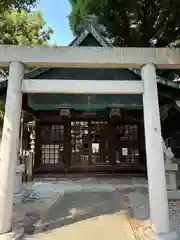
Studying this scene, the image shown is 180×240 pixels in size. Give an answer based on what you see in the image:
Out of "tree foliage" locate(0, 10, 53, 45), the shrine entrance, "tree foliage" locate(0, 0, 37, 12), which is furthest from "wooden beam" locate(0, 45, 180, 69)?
"tree foliage" locate(0, 10, 53, 45)

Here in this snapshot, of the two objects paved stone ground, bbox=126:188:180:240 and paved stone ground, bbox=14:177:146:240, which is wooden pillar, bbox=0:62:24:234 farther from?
paved stone ground, bbox=126:188:180:240

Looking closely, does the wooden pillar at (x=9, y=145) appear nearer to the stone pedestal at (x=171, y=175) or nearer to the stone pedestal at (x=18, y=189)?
the stone pedestal at (x=18, y=189)

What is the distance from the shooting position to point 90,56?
3.72 metres

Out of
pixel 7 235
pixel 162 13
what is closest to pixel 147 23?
pixel 162 13

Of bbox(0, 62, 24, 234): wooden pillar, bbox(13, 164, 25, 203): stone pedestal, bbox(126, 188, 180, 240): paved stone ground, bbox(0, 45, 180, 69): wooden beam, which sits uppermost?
bbox(0, 45, 180, 69): wooden beam

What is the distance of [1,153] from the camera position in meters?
3.37

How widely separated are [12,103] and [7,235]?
74.1 inches

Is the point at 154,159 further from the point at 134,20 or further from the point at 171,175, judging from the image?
the point at 134,20

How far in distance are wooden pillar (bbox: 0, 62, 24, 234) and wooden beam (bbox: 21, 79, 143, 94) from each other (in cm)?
18

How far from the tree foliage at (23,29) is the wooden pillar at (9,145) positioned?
246 inches

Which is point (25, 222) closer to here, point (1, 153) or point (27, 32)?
point (1, 153)

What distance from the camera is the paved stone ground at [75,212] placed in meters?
3.44

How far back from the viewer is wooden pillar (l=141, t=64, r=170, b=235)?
3.24 meters

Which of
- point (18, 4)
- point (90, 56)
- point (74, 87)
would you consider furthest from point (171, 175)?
point (18, 4)
